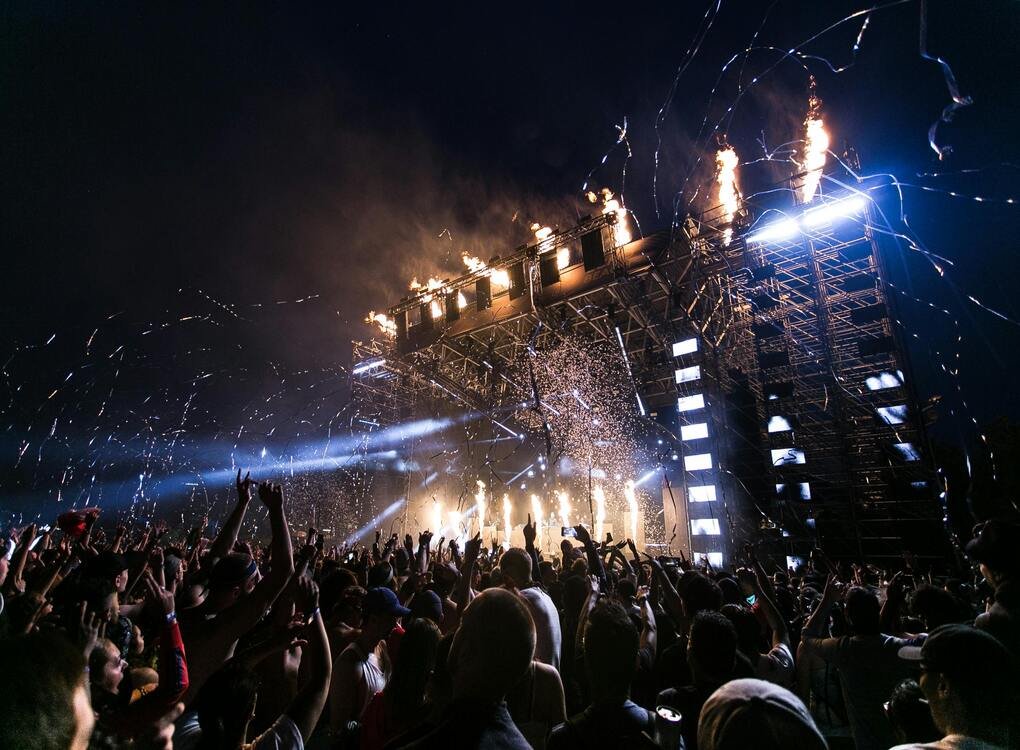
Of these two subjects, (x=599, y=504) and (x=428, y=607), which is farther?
(x=599, y=504)

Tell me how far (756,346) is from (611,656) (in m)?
14.6

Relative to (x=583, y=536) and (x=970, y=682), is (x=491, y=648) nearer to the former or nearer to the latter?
(x=970, y=682)

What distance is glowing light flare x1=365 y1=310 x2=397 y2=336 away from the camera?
17344 mm

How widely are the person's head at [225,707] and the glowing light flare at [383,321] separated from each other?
1594 cm

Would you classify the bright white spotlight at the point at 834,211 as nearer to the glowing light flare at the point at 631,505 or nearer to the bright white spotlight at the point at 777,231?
the bright white spotlight at the point at 777,231

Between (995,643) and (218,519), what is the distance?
24815 millimetres

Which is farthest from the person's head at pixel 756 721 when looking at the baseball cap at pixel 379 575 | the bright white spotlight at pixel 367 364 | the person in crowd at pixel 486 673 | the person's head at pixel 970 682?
the bright white spotlight at pixel 367 364

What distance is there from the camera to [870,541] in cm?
1241

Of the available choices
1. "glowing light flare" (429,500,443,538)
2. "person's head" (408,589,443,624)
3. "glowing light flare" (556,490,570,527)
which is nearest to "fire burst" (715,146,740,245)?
"person's head" (408,589,443,624)

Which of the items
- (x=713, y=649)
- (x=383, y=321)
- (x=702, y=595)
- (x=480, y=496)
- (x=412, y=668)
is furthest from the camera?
(x=480, y=496)

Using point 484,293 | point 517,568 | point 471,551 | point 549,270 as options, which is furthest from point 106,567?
point 484,293

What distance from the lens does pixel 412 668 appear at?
177 centimetres

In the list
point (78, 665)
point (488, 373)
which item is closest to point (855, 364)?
point (488, 373)

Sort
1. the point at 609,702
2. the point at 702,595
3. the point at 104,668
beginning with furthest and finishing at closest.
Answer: the point at 702,595 → the point at 104,668 → the point at 609,702
